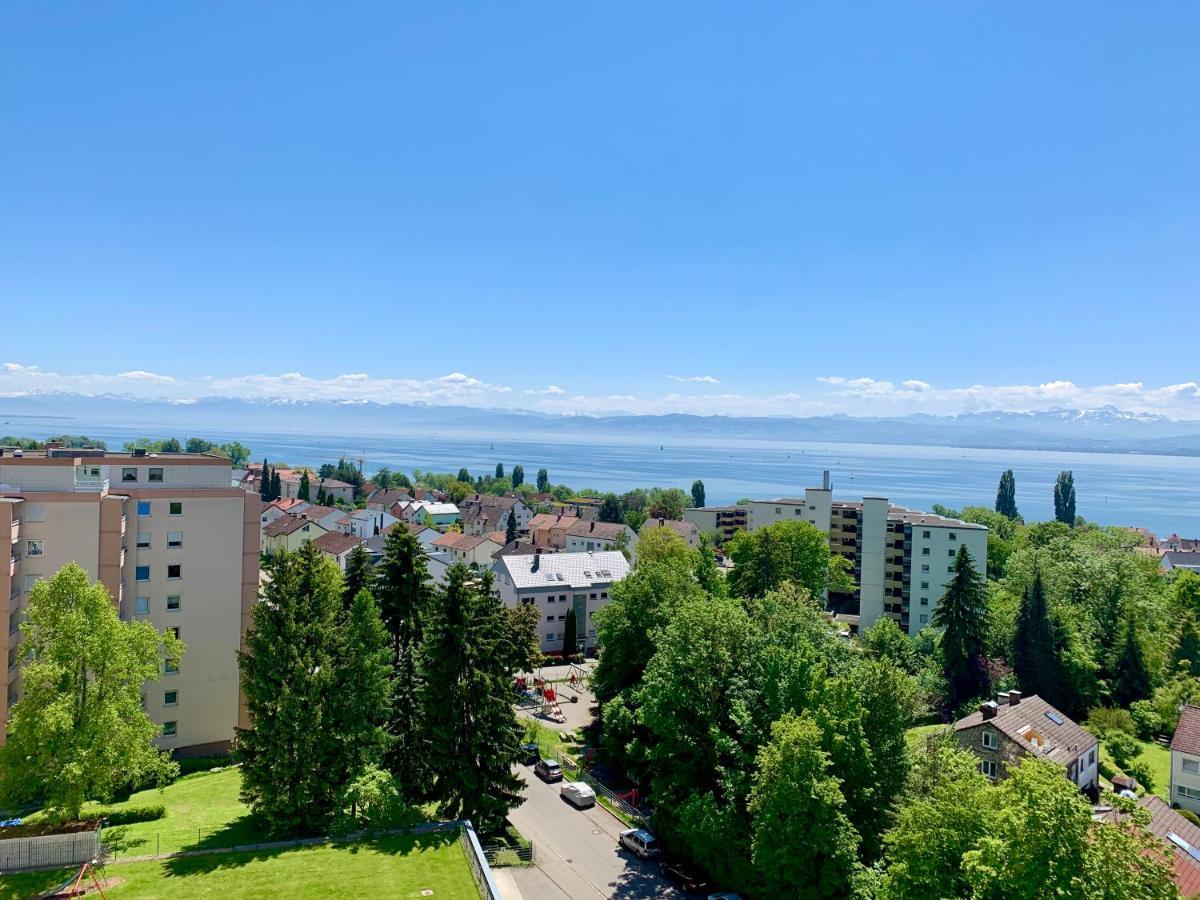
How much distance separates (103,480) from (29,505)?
111 inches

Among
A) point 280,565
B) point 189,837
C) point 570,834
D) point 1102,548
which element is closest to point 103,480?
point 280,565

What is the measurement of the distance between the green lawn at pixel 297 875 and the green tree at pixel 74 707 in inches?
96.1

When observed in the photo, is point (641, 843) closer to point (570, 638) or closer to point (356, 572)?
point (356, 572)

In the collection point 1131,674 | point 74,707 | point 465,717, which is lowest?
point 1131,674

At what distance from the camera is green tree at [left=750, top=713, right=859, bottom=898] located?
64.6 feet

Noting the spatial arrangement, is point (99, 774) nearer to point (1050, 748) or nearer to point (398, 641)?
point (398, 641)

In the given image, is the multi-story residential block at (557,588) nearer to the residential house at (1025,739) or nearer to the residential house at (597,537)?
the residential house at (597,537)

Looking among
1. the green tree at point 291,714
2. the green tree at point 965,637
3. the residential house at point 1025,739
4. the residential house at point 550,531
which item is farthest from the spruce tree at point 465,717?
the residential house at point 550,531

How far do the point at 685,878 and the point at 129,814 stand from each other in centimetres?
1810

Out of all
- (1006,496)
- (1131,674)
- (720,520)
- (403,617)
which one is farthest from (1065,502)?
(403,617)

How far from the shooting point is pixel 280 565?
22.9 meters

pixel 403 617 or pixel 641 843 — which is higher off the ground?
pixel 403 617

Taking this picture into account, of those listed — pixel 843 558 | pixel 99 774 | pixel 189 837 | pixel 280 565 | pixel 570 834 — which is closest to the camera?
pixel 99 774

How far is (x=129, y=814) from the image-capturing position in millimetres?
A: 23641
